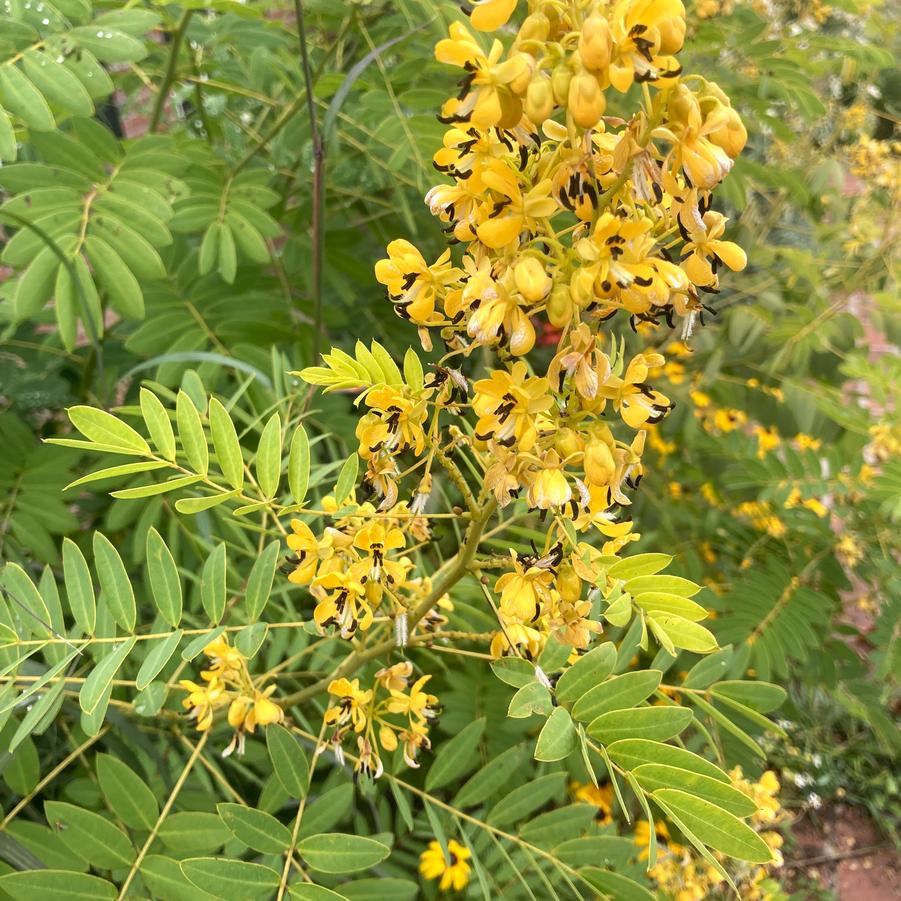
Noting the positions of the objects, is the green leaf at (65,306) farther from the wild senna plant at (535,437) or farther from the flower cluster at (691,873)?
the flower cluster at (691,873)

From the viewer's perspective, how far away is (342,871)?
0.66 metres

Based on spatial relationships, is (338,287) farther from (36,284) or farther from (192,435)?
(192,435)

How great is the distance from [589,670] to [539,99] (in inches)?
16.7

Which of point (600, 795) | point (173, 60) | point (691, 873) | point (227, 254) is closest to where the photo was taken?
point (227, 254)

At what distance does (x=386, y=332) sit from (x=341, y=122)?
42cm

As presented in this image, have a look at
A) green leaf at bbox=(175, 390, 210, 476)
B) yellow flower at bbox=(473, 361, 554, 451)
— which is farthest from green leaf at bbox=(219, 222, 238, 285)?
yellow flower at bbox=(473, 361, 554, 451)

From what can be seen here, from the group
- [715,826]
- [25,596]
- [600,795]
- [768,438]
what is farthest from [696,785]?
[768,438]

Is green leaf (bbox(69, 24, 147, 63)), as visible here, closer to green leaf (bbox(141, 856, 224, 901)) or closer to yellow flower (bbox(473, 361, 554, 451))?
yellow flower (bbox(473, 361, 554, 451))

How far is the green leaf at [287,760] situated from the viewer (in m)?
0.68

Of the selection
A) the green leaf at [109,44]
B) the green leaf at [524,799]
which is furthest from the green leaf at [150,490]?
the green leaf at [109,44]

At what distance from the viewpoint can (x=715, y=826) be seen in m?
0.50

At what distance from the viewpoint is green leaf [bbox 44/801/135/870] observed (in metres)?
0.71

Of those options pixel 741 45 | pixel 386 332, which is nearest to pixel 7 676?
pixel 386 332

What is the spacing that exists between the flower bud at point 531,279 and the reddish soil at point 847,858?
7.13ft
